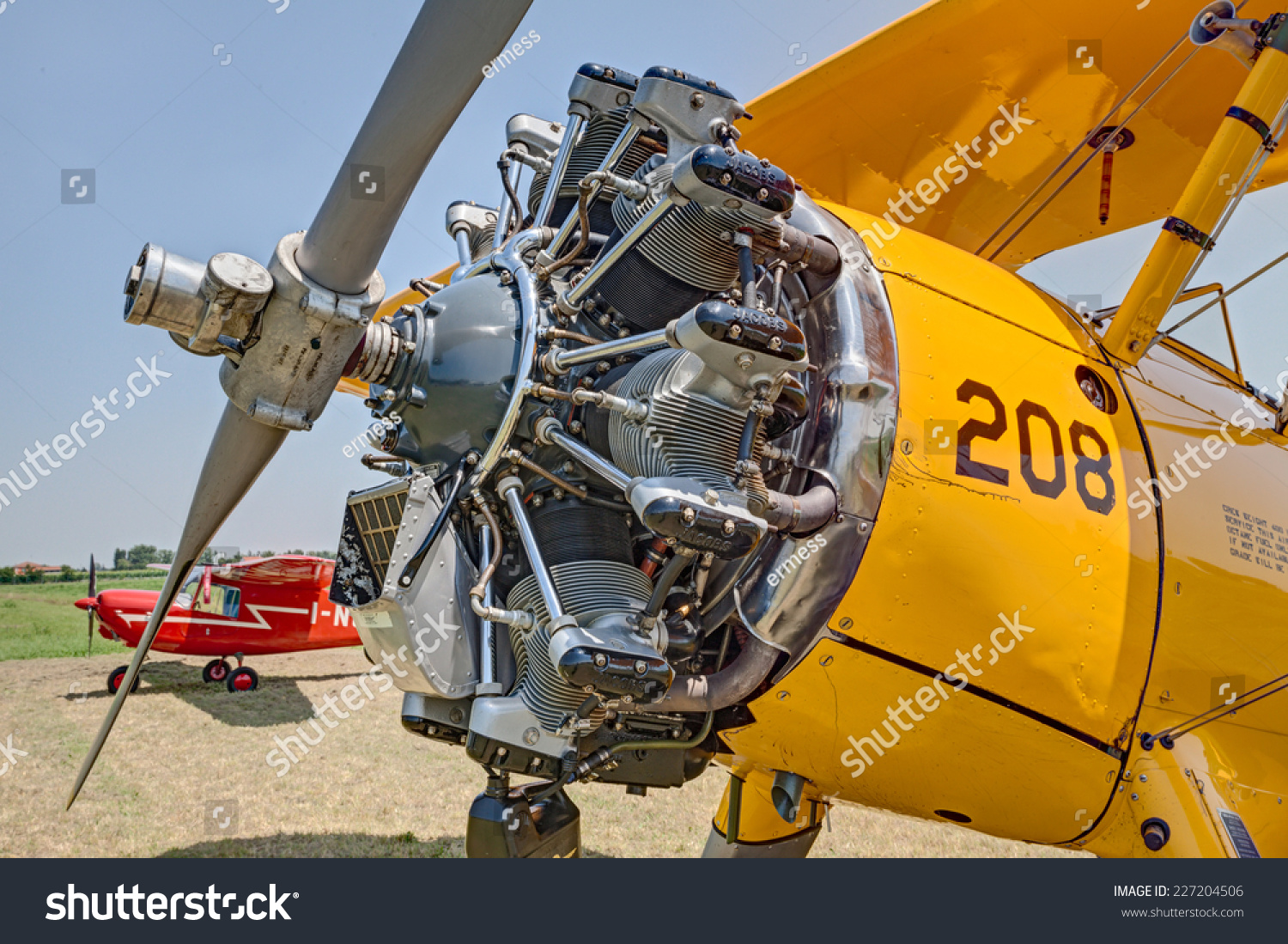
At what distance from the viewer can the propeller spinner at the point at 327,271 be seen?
3211 millimetres

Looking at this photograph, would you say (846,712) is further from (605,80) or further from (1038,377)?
(605,80)

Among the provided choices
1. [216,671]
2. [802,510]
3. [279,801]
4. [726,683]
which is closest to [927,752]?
[726,683]

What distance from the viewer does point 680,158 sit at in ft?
13.0

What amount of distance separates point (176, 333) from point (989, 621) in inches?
141

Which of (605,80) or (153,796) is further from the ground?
(605,80)

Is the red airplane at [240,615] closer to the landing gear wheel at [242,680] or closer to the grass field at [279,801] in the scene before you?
the landing gear wheel at [242,680]

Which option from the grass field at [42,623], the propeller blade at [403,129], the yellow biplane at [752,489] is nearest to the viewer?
the propeller blade at [403,129]

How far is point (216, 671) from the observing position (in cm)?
1802

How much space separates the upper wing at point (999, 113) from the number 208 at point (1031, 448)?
2947mm

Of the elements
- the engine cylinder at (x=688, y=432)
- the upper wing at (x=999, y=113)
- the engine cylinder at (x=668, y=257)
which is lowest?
the engine cylinder at (x=688, y=432)

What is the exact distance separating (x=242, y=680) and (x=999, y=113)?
16.4m

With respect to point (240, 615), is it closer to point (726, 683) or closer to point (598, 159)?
point (598, 159)

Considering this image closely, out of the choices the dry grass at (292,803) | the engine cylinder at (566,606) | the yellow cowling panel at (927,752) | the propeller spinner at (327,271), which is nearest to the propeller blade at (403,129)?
the propeller spinner at (327,271)

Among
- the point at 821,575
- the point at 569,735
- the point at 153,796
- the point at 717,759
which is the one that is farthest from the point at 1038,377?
the point at 153,796
